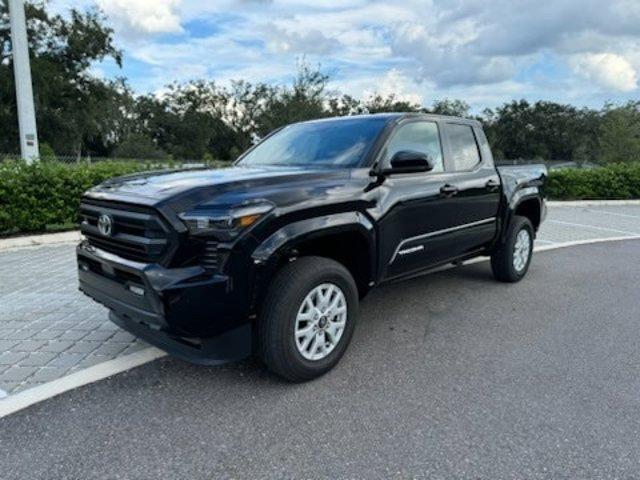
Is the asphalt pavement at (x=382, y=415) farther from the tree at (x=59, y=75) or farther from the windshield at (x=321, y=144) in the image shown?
the tree at (x=59, y=75)

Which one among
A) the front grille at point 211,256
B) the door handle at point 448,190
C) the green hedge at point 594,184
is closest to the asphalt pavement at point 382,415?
the front grille at point 211,256

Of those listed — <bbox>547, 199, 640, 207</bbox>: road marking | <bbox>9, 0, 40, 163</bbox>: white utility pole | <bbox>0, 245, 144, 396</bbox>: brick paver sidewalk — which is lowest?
<bbox>547, 199, 640, 207</bbox>: road marking

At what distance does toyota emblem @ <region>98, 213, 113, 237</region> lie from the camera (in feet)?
11.1

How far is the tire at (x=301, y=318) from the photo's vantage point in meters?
3.28

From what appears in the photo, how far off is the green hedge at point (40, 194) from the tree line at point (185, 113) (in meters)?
6.59

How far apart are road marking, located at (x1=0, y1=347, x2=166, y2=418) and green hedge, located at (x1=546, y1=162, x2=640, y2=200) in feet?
50.4

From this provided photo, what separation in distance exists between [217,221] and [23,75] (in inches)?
373

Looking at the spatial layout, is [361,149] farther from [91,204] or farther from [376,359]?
[91,204]

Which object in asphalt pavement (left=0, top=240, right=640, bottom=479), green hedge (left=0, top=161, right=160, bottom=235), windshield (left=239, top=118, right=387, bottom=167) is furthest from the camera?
green hedge (left=0, top=161, right=160, bottom=235)

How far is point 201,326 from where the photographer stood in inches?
121

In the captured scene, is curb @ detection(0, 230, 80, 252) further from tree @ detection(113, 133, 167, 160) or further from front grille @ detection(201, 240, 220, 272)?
tree @ detection(113, 133, 167, 160)

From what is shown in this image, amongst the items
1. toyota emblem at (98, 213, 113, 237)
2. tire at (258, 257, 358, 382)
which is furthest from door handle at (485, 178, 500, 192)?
toyota emblem at (98, 213, 113, 237)

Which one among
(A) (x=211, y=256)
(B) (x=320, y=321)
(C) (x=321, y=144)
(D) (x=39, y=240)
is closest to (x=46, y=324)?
(A) (x=211, y=256)

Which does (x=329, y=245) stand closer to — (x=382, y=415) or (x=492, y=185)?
(x=382, y=415)
